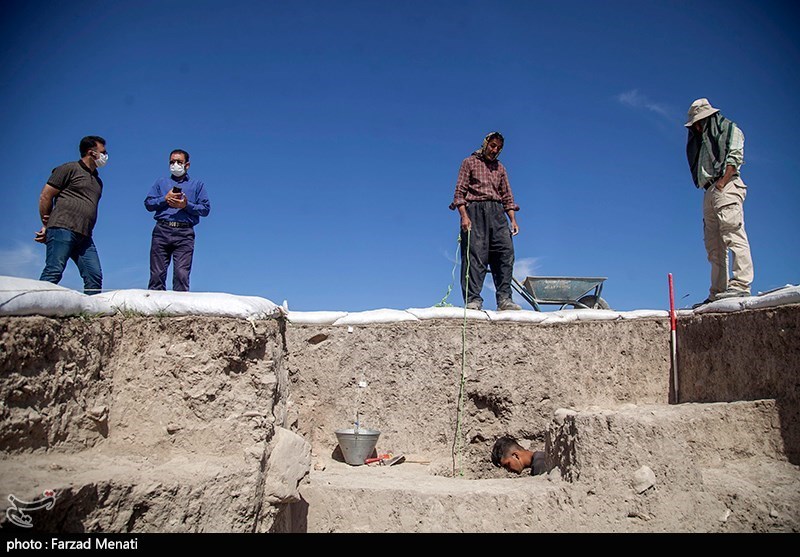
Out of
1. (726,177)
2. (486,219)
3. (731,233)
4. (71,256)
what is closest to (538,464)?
(486,219)

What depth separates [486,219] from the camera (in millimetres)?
5551

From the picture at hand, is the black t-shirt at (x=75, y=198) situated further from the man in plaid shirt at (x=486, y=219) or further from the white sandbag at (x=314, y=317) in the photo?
the man in plaid shirt at (x=486, y=219)

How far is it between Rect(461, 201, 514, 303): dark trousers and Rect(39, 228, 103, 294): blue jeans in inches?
124

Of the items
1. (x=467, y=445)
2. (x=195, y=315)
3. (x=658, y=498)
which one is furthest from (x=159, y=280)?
(x=658, y=498)

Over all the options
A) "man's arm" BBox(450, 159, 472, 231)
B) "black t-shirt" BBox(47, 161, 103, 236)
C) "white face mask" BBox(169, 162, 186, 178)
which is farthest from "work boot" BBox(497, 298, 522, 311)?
"black t-shirt" BBox(47, 161, 103, 236)

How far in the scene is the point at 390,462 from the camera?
4555mm

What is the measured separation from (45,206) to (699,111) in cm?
545

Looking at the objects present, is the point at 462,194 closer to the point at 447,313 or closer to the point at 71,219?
the point at 447,313

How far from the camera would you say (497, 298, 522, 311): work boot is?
17.1 feet

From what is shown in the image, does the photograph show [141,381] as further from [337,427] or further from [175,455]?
[337,427]

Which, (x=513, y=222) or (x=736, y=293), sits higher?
(x=513, y=222)

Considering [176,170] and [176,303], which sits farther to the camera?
[176,170]

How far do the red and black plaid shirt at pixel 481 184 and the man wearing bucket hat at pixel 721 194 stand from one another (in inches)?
67.5

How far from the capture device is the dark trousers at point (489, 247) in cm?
544
